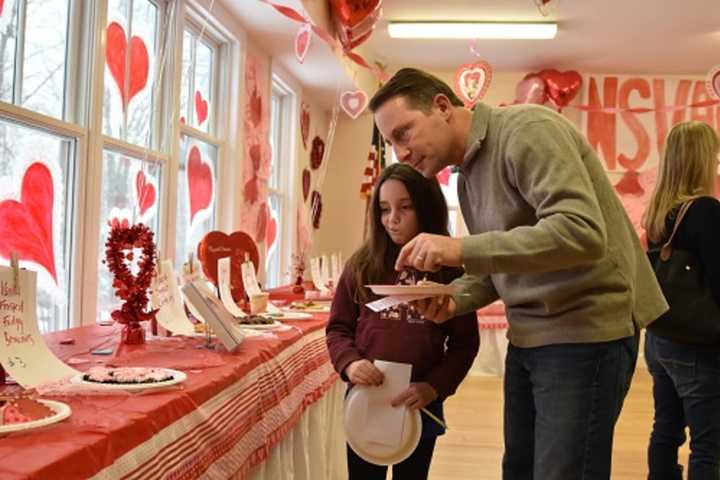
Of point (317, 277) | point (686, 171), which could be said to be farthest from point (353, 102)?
point (686, 171)

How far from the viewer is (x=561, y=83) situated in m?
6.69

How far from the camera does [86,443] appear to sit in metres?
0.97

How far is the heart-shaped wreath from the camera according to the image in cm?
193

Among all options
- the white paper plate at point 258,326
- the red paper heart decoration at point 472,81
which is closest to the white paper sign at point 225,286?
the white paper plate at point 258,326

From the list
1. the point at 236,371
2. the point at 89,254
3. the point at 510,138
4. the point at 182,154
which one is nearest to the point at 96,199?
the point at 89,254

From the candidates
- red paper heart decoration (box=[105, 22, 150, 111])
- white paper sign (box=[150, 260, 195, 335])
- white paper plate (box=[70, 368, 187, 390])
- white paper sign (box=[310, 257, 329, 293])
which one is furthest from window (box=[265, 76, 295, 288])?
white paper plate (box=[70, 368, 187, 390])

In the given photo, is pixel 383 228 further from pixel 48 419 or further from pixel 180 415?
pixel 48 419

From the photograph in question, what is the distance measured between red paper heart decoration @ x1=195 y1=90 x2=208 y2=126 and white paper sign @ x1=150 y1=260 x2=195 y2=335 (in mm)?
2153

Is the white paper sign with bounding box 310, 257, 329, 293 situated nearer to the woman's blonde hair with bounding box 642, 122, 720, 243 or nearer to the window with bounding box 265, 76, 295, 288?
Answer: the window with bounding box 265, 76, 295, 288

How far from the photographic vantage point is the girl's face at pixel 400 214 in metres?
1.83

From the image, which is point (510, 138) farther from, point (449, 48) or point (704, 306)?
point (449, 48)

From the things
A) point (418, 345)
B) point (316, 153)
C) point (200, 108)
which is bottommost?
point (418, 345)

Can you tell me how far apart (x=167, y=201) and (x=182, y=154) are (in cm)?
42

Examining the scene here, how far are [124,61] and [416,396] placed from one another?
2147 mm
